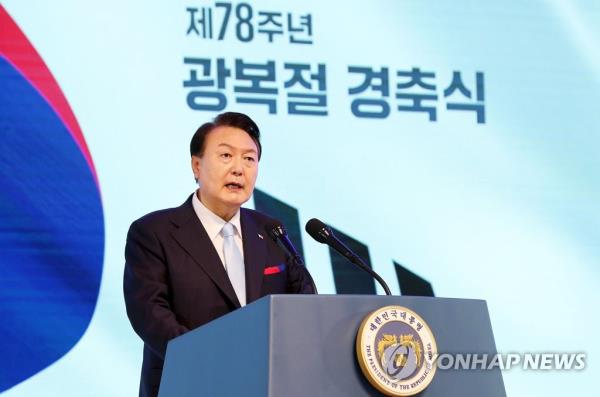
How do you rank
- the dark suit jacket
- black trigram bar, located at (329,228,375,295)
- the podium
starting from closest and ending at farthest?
the podium, the dark suit jacket, black trigram bar, located at (329,228,375,295)

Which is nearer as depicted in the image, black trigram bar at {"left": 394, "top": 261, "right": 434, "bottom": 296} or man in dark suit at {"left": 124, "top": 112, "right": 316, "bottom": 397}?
man in dark suit at {"left": 124, "top": 112, "right": 316, "bottom": 397}

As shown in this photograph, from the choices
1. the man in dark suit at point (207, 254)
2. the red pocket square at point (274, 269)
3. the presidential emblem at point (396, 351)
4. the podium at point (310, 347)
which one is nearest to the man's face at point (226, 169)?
the man in dark suit at point (207, 254)

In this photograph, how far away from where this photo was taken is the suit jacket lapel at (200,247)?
225cm

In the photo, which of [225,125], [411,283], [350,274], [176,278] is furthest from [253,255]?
[411,283]

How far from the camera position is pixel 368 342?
157cm

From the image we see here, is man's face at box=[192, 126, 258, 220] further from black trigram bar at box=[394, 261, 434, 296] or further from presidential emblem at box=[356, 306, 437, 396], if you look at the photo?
black trigram bar at box=[394, 261, 434, 296]

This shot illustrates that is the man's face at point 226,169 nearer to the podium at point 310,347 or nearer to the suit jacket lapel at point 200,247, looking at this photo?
the suit jacket lapel at point 200,247

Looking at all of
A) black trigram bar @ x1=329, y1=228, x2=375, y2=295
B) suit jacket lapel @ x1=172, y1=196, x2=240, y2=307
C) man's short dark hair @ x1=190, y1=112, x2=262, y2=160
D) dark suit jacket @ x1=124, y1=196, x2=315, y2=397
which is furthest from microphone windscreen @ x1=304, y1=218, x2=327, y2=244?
black trigram bar @ x1=329, y1=228, x2=375, y2=295

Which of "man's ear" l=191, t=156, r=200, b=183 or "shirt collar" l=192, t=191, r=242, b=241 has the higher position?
"man's ear" l=191, t=156, r=200, b=183

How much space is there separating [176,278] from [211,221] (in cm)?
20

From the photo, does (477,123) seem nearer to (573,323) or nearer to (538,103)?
(538,103)

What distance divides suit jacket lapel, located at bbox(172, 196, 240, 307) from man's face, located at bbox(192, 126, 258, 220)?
74mm

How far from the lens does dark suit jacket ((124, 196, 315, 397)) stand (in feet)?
7.07

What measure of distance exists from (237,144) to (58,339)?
1.04 m
